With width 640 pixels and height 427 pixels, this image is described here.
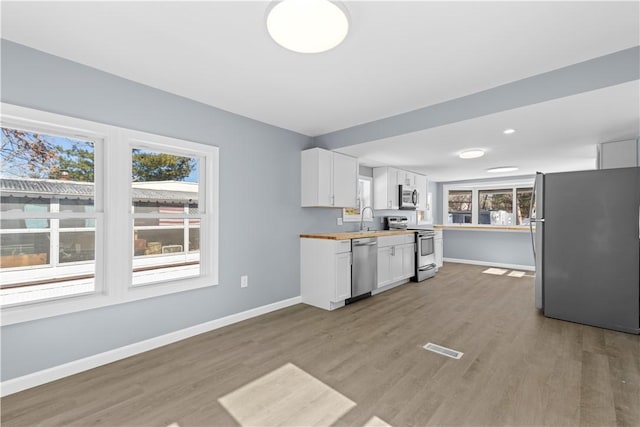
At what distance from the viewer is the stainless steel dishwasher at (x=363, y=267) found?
4098 millimetres

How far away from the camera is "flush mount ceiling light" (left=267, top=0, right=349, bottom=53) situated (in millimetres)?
1591

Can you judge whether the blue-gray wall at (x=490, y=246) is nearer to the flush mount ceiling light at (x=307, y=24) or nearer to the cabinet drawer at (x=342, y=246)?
the cabinet drawer at (x=342, y=246)

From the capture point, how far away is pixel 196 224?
3244 millimetres

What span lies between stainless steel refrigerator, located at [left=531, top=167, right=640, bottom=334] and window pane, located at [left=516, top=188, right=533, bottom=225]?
12.7ft

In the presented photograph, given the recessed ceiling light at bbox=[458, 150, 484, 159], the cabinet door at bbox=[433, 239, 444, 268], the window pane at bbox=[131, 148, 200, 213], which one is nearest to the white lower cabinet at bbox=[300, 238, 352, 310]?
the window pane at bbox=[131, 148, 200, 213]

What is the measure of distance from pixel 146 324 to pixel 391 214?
5.01 meters

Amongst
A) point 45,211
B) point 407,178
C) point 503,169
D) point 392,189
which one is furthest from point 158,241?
point 503,169

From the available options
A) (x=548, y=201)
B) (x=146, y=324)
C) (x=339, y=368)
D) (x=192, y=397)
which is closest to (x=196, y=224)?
(x=146, y=324)

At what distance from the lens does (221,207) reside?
10.8 feet

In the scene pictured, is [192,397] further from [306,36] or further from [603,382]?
[603,382]

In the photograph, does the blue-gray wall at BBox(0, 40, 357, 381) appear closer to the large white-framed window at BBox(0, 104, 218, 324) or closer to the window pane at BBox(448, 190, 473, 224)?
the large white-framed window at BBox(0, 104, 218, 324)

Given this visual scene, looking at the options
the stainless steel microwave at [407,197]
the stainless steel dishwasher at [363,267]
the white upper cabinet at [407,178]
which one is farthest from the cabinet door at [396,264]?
the white upper cabinet at [407,178]

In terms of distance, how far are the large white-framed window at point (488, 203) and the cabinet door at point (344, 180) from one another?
4.61 m

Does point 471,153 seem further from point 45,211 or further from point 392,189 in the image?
point 45,211
